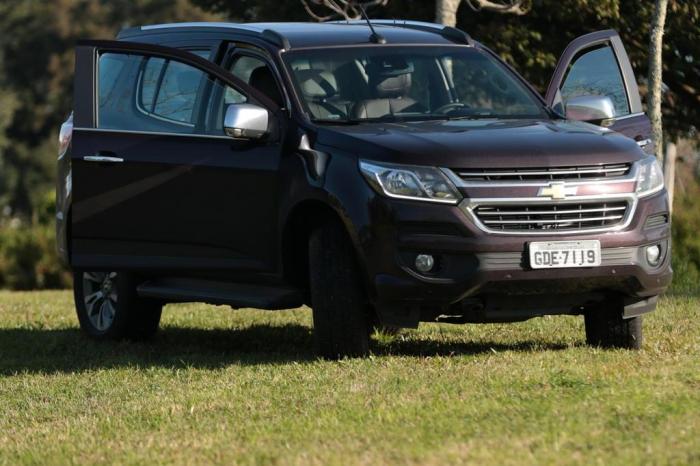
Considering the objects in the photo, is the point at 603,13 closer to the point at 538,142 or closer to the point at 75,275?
the point at 75,275

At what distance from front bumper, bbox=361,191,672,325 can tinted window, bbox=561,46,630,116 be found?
75.5 inches

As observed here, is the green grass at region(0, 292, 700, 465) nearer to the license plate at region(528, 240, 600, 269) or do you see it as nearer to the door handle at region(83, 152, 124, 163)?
the license plate at region(528, 240, 600, 269)

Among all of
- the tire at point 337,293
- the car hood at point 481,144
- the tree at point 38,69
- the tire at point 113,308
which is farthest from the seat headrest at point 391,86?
the tree at point 38,69

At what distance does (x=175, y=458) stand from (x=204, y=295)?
10.8 feet

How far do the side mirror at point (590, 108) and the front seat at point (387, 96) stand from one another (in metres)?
0.95

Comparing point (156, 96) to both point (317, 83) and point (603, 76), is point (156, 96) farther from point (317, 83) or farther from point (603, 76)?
point (603, 76)

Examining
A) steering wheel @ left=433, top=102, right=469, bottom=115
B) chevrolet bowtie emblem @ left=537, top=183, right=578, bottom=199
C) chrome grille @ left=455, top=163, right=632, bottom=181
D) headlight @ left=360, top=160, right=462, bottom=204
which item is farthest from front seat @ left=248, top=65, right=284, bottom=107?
chevrolet bowtie emblem @ left=537, top=183, right=578, bottom=199

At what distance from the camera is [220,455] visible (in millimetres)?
6398

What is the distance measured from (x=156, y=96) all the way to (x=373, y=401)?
136 inches

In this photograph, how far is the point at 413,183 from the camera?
827 cm

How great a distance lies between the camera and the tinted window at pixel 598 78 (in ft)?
34.2

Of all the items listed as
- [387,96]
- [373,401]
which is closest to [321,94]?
[387,96]

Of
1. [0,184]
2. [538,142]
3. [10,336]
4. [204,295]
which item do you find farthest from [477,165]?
[0,184]

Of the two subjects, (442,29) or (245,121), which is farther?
(442,29)
